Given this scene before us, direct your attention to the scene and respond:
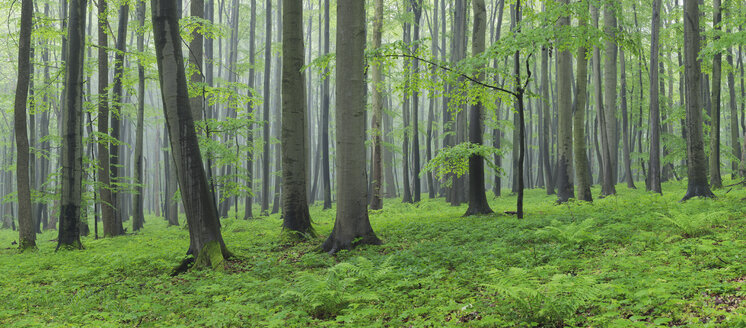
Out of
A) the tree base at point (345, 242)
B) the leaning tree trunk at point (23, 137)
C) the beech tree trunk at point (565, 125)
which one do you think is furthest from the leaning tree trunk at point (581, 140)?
the leaning tree trunk at point (23, 137)

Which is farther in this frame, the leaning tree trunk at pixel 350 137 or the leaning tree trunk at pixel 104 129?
the leaning tree trunk at pixel 104 129

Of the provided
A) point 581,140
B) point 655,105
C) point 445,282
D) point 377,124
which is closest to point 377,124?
point 377,124

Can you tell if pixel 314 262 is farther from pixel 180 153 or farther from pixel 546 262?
pixel 546 262

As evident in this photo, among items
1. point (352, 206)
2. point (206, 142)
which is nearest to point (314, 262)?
point (352, 206)

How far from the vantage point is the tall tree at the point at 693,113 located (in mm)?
9961

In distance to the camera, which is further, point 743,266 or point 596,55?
point 596,55

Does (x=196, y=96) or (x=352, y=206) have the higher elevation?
(x=196, y=96)

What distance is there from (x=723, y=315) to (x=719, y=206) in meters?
6.34

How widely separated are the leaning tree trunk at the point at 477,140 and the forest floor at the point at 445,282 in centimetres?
220

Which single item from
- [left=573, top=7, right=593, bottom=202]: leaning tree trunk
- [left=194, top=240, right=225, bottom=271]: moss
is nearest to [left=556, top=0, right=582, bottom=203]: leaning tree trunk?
[left=573, top=7, right=593, bottom=202]: leaning tree trunk

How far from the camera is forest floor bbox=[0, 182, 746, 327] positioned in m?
3.62

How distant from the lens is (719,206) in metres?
8.05

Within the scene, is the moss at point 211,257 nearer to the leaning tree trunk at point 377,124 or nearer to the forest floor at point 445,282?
the forest floor at point 445,282

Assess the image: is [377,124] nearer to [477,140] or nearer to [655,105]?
[477,140]
